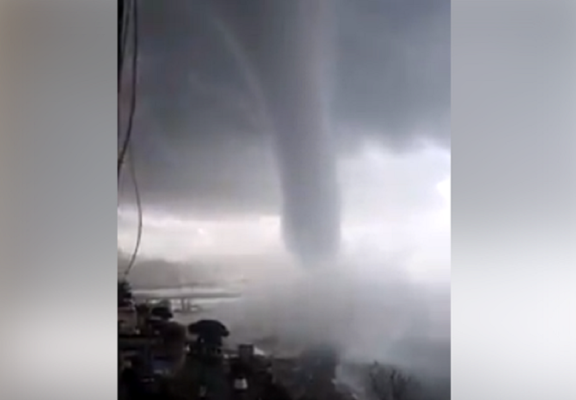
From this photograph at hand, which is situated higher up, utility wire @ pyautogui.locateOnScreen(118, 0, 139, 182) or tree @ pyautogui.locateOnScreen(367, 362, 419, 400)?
utility wire @ pyautogui.locateOnScreen(118, 0, 139, 182)

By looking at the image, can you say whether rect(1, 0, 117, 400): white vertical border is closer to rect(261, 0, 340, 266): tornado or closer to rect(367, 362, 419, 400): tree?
rect(261, 0, 340, 266): tornado

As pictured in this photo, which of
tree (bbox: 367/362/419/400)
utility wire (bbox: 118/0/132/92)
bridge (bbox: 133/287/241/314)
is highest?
utility wire (bbox: 118/0/132/92)

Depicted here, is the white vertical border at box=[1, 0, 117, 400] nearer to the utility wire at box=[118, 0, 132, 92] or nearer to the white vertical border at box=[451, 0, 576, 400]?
the utility wire at box=[118, 0, 132, 92]

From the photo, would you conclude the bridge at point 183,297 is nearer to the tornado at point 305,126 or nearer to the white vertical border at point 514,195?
the tornado at point 305,126

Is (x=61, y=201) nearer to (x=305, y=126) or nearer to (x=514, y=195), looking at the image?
(x=305, y=126)

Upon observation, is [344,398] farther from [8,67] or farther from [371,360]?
[8,67]

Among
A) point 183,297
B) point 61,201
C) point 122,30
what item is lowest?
point 183,297

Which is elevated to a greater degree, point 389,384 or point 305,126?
point 305,126

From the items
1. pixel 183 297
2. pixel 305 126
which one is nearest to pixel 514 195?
pixel 305 126

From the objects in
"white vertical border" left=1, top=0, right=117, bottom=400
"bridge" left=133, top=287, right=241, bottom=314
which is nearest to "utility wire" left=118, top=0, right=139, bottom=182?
"white vertical border" left=1, top=0, right=117, bottom=400

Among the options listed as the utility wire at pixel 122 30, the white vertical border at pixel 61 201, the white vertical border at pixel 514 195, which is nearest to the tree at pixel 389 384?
the white vertical border at pixel 514 195
